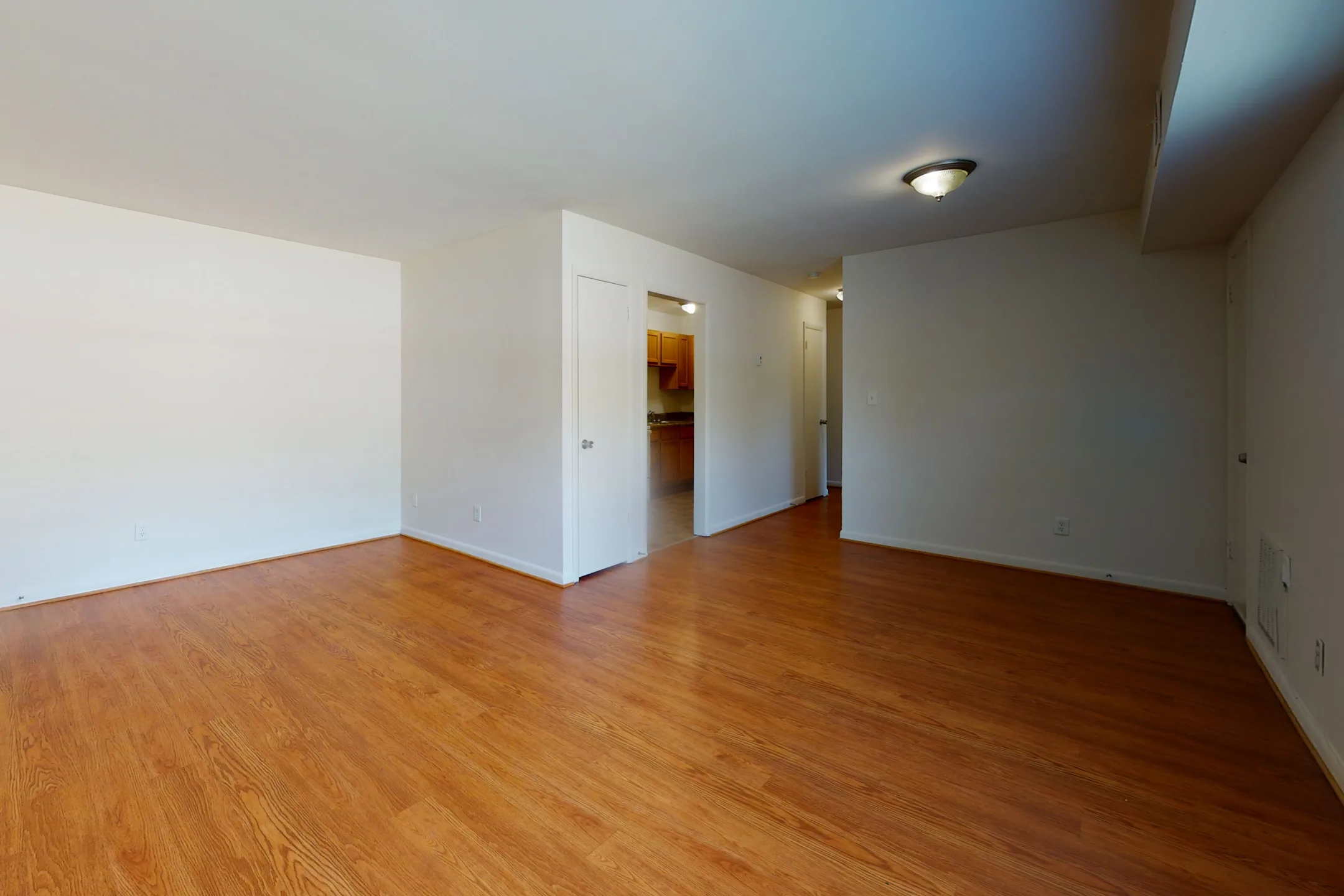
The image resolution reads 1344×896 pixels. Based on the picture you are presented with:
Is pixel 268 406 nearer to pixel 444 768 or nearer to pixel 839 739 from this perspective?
pixel 444 768

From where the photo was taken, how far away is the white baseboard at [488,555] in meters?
3.76

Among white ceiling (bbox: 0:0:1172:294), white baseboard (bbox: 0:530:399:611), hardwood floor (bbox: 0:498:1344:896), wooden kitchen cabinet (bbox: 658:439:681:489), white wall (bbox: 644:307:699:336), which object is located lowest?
hardwood floor (bbox: 0:498:1344:896)

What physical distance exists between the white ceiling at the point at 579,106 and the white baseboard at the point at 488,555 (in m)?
2.41

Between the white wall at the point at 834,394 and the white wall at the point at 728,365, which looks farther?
the white wall at the point at 834,394

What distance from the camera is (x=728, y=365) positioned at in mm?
5137

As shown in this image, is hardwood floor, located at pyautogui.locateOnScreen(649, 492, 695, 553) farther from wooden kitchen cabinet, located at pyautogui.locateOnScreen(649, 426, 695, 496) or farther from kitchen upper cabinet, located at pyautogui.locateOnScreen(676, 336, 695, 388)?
kitchen upper cabinet, located at pyautogui.locateOnScreen(676, 336, 695, 388)

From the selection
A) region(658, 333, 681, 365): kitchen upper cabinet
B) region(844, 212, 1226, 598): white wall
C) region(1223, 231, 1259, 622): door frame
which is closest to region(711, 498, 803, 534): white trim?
region(844, 212, 1226, 598): white wall

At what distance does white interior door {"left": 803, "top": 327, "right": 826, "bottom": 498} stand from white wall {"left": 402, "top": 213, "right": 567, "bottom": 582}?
360 centimetres

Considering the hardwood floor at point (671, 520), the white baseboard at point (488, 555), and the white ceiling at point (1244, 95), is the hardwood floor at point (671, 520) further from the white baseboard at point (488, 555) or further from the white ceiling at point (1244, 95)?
the white ceiling at point (1244, 95)

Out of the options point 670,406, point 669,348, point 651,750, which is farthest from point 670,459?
point 651,750

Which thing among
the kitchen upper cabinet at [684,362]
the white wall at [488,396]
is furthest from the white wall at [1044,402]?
the kitchen upper cabinet at [684,362]

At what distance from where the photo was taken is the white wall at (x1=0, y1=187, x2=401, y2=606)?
3289mm

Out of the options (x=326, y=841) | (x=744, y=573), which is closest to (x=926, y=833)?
→ (x=326, y=841)

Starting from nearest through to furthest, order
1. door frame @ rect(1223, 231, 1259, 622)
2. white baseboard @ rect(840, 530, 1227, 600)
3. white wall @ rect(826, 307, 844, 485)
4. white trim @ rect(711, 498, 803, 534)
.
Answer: door frame @ rect(1223, 231, 1259, 622) → white baseboard @ rect(840, 530, 1227, 600) → white trim @ rect(711, 498, 803, 534) → white wall @ rect(826, 307, 844, 485)
